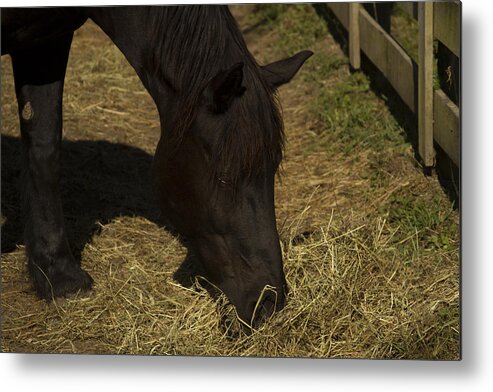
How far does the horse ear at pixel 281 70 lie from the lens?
3.14 metres

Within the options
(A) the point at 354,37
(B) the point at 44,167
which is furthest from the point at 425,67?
(B) the point at 44,167

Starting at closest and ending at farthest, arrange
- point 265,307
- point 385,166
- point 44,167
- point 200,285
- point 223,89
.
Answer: point 223,89, point 265,307, point 200,285, point 44,167, point 385,166

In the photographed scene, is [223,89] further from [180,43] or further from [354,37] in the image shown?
[354,37]

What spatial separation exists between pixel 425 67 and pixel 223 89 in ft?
4.22

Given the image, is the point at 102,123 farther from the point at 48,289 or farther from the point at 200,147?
the point at 200,147

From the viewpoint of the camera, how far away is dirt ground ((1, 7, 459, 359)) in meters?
3.34

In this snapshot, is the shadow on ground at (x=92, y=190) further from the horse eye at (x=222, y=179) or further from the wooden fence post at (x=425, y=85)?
the wooden fence post at (x=425, y=85)

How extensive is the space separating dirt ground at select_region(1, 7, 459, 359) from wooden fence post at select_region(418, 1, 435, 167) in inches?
4.8

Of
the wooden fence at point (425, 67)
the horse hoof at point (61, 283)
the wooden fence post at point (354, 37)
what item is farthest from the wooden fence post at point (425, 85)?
the horse hoof at point (61, 283)

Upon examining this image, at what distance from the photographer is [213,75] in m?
3.04

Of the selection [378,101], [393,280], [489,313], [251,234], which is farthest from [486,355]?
[378,101]

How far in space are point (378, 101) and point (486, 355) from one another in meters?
1.84

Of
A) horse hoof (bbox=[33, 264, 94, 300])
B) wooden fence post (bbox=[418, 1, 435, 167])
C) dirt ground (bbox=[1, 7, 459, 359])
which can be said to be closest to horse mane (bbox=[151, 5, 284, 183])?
dirt ground (bbox=[1, 7, 459, 359])

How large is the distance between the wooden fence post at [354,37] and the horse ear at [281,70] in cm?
193
